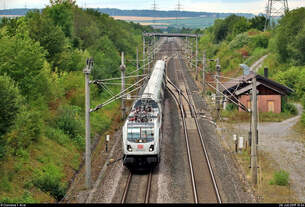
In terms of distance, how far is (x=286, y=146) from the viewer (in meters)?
32.5

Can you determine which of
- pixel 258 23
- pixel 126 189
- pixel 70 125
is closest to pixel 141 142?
pixel 126 189

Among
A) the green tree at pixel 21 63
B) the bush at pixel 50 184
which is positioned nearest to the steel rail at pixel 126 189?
the bush at pixel 50 184

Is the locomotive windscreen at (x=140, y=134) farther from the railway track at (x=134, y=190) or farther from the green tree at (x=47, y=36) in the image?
the green tree at (x=47, y=36)

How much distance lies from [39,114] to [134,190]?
8.54 m

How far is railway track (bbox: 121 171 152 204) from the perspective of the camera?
20.8 m

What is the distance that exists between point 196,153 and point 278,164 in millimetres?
5871

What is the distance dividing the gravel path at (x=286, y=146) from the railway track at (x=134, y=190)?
332 inches

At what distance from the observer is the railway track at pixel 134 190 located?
2084cm

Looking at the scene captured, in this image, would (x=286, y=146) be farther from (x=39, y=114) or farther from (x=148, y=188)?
(x=39, y=114)

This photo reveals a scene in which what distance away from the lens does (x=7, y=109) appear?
1978cm

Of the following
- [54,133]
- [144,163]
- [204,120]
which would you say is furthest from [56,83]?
[204,120]

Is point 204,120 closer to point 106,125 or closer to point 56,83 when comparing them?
point 106,125

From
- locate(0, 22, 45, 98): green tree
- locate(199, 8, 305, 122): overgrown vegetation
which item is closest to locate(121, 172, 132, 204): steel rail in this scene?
locate(0, 22, 45, 98): green tree

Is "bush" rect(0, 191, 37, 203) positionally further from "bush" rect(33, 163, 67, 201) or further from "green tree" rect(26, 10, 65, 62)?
"green tree" rect(26, 10, 65, 62)
